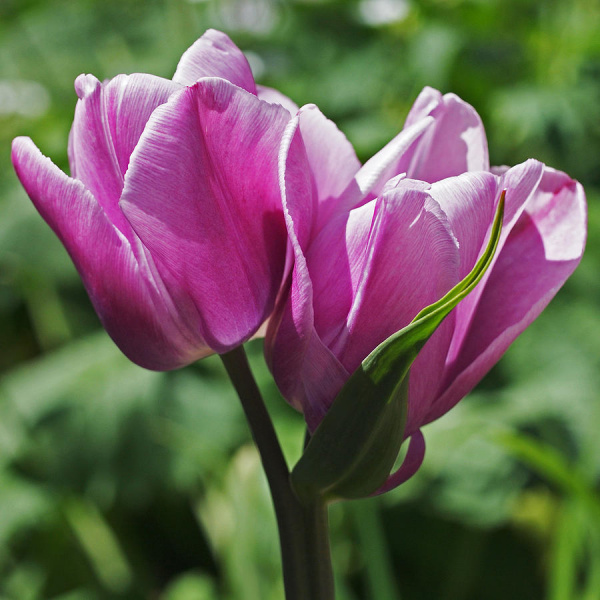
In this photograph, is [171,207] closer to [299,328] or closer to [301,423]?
[299,328]

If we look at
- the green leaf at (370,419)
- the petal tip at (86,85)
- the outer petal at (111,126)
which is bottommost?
the green leaf at (370,419)

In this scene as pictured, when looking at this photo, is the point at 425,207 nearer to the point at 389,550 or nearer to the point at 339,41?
the point at 389,550

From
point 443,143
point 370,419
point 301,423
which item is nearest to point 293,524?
point 370,419

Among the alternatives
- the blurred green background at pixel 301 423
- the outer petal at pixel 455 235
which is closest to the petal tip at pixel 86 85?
the outer petal at pixel 455 235

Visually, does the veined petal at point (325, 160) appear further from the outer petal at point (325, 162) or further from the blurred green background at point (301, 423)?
the blurred green background at point (301, 423)

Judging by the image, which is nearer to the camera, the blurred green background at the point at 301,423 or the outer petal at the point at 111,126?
the outer petal at the point at 111,126

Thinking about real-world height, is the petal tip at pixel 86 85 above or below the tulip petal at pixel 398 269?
above
